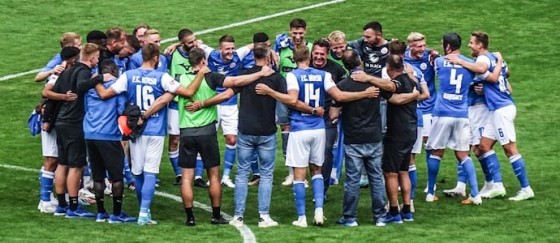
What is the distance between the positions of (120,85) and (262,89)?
1.76 m

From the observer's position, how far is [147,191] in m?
16.5

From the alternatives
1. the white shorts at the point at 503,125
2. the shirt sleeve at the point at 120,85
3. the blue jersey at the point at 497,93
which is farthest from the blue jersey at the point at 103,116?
the white shorts at the point at 503,125

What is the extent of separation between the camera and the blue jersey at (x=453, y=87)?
17969mm

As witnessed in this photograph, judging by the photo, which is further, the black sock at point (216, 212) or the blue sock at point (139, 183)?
the blue sock at point (139, 183)

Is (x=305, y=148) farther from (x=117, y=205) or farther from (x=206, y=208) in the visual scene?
(x=117, y=205)

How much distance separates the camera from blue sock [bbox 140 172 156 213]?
54.0 ft

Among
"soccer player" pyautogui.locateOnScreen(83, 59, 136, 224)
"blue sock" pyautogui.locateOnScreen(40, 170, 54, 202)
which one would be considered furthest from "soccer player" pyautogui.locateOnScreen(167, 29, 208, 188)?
"soccer player" pyautogui.locateOnScreen(83, 59, 136, 224)

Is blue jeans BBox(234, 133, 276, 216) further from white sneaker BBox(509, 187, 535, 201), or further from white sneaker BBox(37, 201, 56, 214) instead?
white sneaker BBox(509, 187, 535, 201)

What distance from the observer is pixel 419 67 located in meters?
18.6

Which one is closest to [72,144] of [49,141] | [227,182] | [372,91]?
[49,141]

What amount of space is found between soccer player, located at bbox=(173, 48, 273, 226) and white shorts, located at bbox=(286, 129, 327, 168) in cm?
90

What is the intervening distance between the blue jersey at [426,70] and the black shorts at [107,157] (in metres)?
4.46

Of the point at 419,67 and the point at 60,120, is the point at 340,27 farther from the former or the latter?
the point at 60,120

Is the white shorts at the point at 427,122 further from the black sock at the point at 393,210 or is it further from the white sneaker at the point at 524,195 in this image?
the black sock at the point at 393,210
